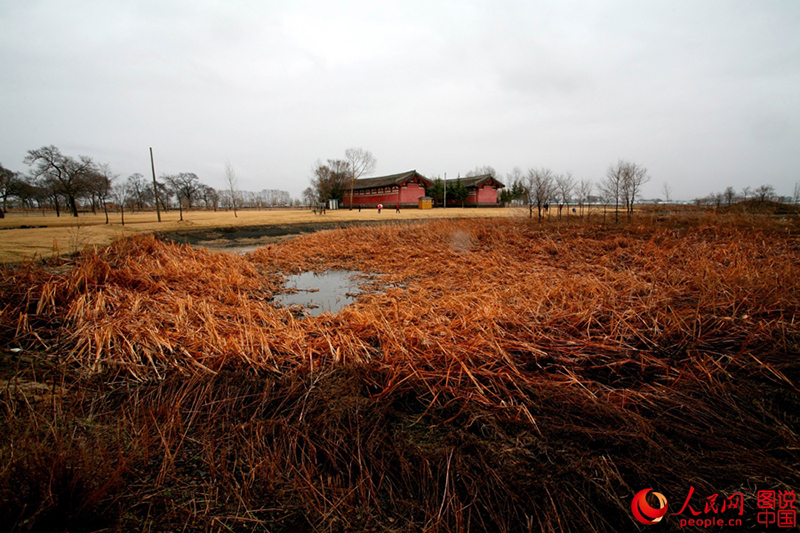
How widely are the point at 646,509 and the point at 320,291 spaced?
20.2ft

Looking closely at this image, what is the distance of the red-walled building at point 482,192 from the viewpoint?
157 feet

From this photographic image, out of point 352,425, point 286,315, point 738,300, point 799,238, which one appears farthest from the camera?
point 799,238

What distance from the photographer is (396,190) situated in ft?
155

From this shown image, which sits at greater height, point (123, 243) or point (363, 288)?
point (123, 243)

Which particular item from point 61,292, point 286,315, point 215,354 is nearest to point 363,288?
point 286,315

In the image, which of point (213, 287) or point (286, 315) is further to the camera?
point (213, 287)

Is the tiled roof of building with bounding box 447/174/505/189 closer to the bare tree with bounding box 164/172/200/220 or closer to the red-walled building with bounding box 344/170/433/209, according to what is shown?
the red-walled building with bounding box 344/170/433/209

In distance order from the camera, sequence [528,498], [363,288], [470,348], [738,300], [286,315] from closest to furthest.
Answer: [528,498] < [470,348] < [738,300] < [286,315] < [363,288]

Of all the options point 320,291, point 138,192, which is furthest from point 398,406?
point 138,192

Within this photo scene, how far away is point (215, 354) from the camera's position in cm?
318

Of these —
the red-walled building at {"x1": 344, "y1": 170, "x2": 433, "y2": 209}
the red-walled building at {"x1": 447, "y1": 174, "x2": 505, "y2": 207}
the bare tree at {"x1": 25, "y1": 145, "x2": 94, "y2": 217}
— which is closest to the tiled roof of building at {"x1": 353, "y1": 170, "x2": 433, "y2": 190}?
the red-walled building at {"x1": 344, "y1": 170, "x2": 433, "y2": 209}

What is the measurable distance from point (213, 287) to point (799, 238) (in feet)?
42.3

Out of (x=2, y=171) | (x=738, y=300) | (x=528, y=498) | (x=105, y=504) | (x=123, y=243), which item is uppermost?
(x=2, y=171)

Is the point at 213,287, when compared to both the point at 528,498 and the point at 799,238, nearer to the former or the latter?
the point at 528,498
